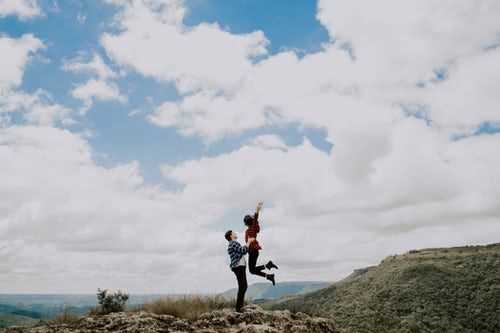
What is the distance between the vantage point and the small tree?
12180mm

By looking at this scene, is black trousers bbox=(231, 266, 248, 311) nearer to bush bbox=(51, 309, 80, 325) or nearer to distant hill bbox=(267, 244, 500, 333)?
bush bbox=(51, 309, 80, 325)

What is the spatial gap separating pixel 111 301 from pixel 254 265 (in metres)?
4.13

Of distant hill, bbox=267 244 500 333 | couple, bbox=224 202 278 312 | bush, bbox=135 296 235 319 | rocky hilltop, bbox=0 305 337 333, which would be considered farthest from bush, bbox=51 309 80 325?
distant hill, bbox=267 244 500 333

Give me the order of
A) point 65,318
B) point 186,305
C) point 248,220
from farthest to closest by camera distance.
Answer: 1. point 248,220
2. point 186,305
3. point 65,318

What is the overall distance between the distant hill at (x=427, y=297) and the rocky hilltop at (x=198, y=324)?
155 ft

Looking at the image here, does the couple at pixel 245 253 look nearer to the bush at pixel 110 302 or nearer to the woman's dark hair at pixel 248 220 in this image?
the woman's dark hair at pixel 248 220

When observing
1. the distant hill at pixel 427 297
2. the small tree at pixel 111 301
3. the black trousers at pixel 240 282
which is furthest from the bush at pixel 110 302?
the distant hill at pixel 427 297

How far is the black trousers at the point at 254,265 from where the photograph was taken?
497 inches

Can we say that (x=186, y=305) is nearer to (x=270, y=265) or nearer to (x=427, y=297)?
(x=270, y=265)

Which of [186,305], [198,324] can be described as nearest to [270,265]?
[186,305]

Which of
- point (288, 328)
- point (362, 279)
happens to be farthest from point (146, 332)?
point (362, 279)

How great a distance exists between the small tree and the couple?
3293mm

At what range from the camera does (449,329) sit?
6316 centimetres

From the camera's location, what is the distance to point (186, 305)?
12.1 m
